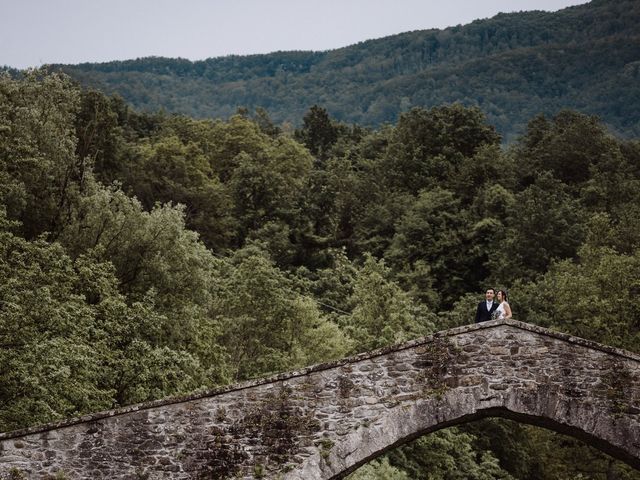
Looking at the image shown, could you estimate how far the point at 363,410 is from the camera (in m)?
15.1

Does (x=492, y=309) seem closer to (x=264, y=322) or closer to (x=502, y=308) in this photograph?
(x=502, y=308)

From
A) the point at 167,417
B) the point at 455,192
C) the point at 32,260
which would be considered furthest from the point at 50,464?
the point at 455,192

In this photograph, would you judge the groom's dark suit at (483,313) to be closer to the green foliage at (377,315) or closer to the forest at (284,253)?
the forest at (284,253)

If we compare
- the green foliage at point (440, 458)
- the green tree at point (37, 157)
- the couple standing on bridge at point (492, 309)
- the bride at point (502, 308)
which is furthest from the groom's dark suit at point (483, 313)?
the green tree at point (37, 157)

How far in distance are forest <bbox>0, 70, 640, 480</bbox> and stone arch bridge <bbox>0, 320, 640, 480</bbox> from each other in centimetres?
361

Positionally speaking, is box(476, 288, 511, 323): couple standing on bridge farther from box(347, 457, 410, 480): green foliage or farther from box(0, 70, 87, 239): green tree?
box(0, 70, 87, 239): green tree

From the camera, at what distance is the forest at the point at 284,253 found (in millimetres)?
21047

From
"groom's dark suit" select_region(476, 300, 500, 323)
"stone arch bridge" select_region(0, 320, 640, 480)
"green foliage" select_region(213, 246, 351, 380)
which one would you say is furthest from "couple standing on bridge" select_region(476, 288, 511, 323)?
"green foliage" select_region(213, 246, 351, 380)

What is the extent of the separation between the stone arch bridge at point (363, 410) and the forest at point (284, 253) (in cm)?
361

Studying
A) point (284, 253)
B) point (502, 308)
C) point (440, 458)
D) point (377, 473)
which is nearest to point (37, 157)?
point (377, 473)

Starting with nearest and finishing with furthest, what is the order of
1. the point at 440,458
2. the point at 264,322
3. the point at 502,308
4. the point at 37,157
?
1. the point at 502,308
2. the point at 37,157
3. the point at 440,458
4. the point at 264,322

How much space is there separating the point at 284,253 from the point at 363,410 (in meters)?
37.2

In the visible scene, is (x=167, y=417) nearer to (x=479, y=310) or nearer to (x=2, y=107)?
(x=479, y=310)

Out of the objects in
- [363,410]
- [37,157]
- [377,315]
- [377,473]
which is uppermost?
[37,157]
